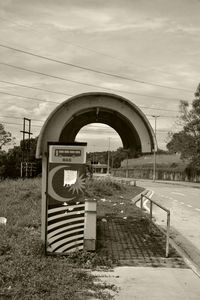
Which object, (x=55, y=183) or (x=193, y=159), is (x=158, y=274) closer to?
(x=55, y=183)

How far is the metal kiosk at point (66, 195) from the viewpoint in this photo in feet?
30.4

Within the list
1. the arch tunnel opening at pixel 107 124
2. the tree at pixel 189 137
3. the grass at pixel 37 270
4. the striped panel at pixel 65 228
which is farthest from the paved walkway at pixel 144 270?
the tree at pixel 189 137

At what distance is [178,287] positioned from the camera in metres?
7.21

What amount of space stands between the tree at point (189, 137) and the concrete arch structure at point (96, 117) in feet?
163

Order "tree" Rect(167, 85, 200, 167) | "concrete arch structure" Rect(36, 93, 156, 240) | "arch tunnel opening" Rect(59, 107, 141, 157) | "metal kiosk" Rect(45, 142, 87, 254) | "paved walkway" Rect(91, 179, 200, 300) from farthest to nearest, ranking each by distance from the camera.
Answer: "tree" Rect(167, 85, 200, 167) < "arch tunnel opening" Rect(59, 107, 141, 157) < "concrete arch structure" Rect(36, 93, 156, 240) < "metal kiosk" Rect(45, 142, 87, 254) < "paved walkway" Rect(91, 179, 200, 300)

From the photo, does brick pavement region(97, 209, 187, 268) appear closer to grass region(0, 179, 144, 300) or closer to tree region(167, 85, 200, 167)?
grass region(0, 179, 144, 300)

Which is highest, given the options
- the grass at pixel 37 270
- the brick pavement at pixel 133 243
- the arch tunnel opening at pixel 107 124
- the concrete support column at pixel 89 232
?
the arch tunnel opening at pixel 107 124

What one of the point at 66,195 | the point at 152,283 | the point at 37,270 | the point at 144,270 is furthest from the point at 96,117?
the point at 152,283

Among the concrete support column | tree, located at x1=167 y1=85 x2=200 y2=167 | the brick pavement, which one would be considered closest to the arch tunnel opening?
the brick pavement

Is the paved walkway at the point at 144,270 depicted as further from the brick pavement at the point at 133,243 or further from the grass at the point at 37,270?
the grass at the point at 37,270

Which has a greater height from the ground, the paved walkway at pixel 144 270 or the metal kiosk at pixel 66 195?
the metal kiosk at pixel 66 195

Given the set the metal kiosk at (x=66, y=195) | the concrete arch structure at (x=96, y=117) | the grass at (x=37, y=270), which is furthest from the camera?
the concrete arch structure at (x=96, y=117)

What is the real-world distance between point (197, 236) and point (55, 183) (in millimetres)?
6137

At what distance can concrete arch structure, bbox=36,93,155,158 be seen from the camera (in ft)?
34.0
